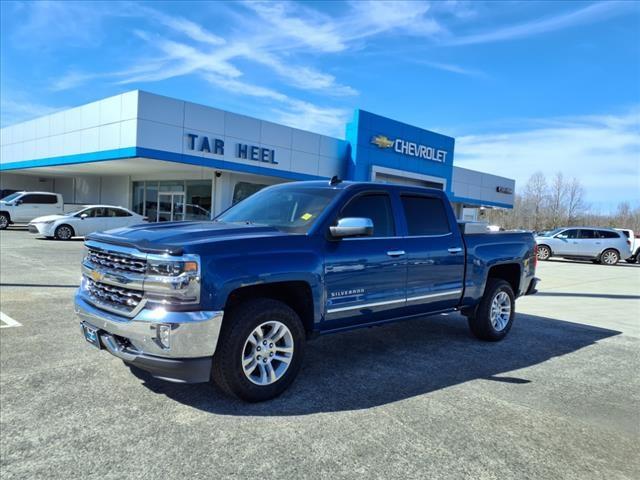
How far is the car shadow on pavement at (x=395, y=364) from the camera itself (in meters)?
4.00

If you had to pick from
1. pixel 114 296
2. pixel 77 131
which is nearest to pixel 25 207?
pixel 77 131

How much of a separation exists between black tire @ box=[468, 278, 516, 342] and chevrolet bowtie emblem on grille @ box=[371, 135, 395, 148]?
23.1 metres

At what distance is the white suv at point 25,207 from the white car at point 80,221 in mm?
4115

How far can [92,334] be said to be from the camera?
12.9 ft

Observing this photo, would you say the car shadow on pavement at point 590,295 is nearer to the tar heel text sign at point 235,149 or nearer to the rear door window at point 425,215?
the rear door window at point 425,215

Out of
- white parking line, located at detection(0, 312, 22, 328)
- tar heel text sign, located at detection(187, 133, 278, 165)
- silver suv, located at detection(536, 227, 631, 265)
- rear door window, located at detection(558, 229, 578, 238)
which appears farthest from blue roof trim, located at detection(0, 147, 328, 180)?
white parking line, located at detection(0, 312, 22, 328)

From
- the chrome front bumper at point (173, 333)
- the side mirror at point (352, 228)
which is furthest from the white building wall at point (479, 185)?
the chrome front bumper at point (173, 333)

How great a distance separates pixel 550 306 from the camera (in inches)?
386

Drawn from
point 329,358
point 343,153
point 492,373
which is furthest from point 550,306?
point 343,153

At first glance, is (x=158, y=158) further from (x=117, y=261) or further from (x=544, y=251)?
(x=544, y=251)

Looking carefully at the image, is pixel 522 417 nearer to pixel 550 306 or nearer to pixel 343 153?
pixel 550 306

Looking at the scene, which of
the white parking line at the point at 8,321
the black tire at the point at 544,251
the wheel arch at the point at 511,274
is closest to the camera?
the white parking line at the point at 8,321

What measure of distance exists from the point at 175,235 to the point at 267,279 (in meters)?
0.82

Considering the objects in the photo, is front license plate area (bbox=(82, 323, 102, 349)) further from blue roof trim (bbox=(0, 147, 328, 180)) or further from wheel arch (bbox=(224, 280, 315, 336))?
blue roof trim (bbox=(0, 147, 328, 180))
